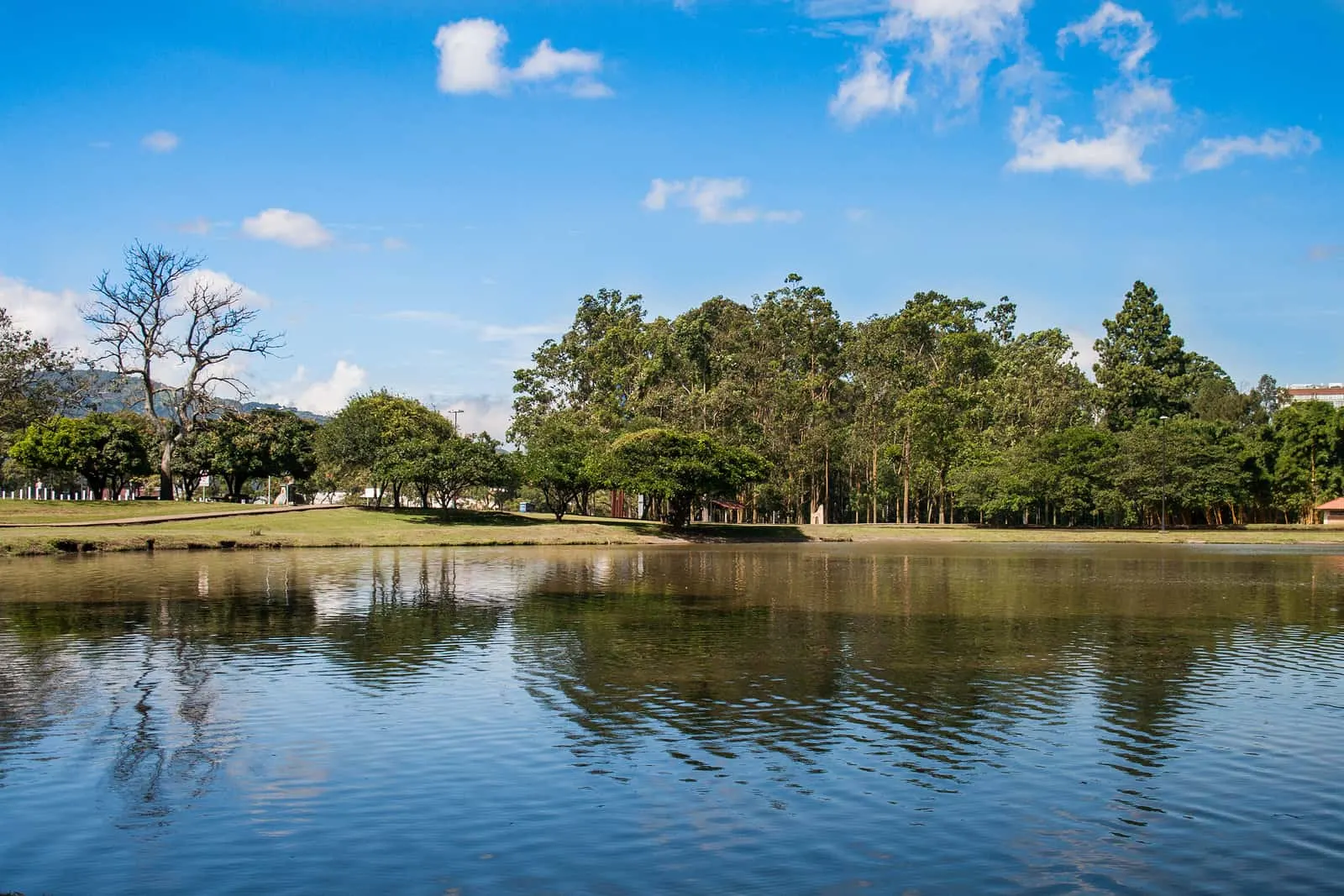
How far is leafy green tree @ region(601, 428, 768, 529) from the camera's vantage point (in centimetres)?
9012

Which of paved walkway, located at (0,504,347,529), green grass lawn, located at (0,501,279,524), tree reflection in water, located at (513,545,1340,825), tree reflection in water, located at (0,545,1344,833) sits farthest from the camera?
green grass lawn, located at (0,501,279,524)

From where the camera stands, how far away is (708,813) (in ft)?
42.8

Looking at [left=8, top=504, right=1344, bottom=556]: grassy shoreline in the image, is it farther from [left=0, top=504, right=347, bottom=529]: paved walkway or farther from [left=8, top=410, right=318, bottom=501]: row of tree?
[left=8, top=410, right=318, bottom=501]: row of tree

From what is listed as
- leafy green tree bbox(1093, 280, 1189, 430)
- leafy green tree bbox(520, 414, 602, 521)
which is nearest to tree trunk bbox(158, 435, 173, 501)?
leafy green tree bbox(520, 414, 602, 521)

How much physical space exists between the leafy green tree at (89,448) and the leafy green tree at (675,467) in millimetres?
44138

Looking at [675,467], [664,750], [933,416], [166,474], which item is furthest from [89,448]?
[664,750]

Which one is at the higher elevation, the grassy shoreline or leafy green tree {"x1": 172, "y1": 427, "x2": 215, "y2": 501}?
leafy green tree {"x1": 172, "y1": 427, "x2": 215, "y2": 501}

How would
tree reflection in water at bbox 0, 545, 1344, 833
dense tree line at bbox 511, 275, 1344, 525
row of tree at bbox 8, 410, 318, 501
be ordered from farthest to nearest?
dense tree line at bbox 511, 275, 1344, 525, row of tree at bbox 8, 410, 318, 501, tree reflection in water at bbox 0, 545, 1344, 833

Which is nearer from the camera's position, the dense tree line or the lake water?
the lake water

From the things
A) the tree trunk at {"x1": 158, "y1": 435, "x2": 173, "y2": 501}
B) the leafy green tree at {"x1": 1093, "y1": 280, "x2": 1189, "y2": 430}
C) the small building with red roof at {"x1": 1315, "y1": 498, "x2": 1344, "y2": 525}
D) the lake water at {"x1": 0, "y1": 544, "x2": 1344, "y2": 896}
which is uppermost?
the leafy green tree at {"x1": 1093, "y1": 280, "x2": 1189, "y2": 430}

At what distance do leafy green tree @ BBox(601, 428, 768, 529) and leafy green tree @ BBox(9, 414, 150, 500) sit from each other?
44.1 meters

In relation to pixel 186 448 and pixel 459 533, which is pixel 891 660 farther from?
pixel 186 448

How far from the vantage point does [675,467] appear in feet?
295

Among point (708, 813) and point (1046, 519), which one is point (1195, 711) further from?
point (1046, 519)
